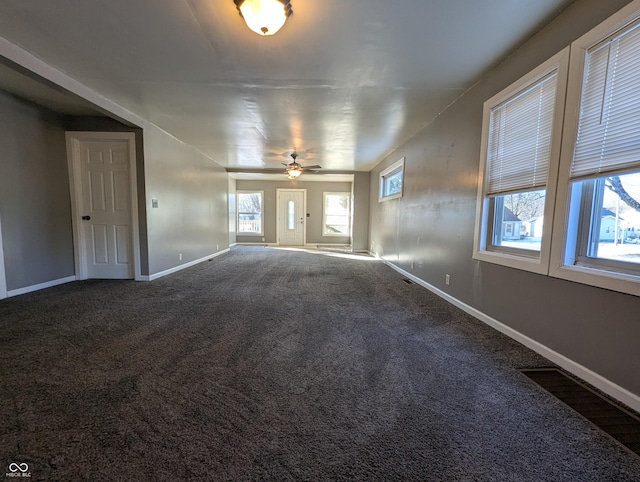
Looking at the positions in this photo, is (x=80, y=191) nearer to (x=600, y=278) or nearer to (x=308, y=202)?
(x=600, y=278)

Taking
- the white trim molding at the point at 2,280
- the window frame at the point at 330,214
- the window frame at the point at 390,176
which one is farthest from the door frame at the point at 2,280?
the window frame at the point at 330,214

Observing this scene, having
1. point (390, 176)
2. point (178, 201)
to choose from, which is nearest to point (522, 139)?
point (390, 176)

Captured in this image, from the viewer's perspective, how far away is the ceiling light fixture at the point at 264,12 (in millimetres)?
1636

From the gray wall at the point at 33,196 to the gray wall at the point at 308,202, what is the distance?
6.34m

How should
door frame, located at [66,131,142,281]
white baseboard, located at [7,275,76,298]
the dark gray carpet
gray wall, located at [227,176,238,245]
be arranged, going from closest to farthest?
the dark gray carpet → white baseboard, located at [7,275,76,298] → door frame, located at [66,131,142,281] → gray wall, located at [227,176,238,245]

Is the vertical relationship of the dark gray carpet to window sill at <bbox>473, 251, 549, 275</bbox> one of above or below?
below

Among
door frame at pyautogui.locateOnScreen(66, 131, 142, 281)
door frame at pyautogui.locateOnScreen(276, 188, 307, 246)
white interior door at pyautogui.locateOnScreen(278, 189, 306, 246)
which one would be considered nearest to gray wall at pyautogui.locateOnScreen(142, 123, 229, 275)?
door frame at pyautogui.locateOnScreen(66, 131, 142, 281)

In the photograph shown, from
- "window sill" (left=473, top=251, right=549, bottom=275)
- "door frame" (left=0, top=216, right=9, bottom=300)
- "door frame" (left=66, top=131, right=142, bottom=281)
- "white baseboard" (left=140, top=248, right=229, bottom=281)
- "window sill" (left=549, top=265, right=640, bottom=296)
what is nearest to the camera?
"window sill" (left=549, top=265, right=640, bottom=296)

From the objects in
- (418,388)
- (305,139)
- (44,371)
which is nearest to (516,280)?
(418,388)

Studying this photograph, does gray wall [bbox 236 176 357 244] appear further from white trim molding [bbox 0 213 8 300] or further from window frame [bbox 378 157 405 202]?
white trim molding [bbox 0 213 8 300]

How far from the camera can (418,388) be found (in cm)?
161

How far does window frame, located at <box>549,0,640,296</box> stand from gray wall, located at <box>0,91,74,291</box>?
568 cm

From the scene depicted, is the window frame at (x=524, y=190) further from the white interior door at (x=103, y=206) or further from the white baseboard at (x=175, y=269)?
the white interior door at (x=103, y=206)

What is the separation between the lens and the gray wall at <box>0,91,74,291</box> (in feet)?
10.6
